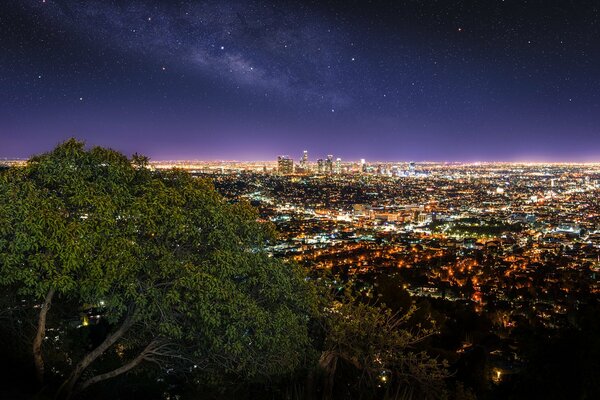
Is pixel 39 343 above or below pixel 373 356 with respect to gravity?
above

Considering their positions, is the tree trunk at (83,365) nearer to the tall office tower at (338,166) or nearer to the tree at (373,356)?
the tree at (373,356)

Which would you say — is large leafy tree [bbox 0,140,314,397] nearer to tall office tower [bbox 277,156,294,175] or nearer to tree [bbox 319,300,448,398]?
tree [bbox 319,300,448,398]

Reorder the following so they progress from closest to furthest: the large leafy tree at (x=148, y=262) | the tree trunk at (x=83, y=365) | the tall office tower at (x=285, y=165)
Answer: the large leafy tree at (x=148, y=262) < the tree trunk at (x=83, y=365) < the tall office tower at (x=285, y=165)

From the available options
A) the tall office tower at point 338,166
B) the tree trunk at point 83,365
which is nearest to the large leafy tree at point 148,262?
the tree trunk at point 83,365

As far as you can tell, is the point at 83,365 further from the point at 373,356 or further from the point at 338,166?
the point at 338,166

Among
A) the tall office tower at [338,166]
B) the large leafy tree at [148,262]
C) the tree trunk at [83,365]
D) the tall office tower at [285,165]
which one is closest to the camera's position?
the large leafy tree at [148,262]

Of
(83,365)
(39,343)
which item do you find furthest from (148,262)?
(39,343)

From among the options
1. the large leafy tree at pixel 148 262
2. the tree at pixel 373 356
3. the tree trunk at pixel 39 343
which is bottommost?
the tree at pixel 373 356

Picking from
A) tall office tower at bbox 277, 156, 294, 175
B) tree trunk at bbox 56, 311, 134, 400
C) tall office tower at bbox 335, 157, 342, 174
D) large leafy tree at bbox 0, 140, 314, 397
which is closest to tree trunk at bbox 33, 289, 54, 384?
large leafy tree at bbox 0, 140, 314, 397
